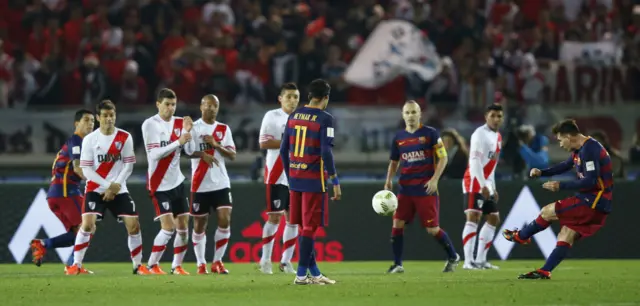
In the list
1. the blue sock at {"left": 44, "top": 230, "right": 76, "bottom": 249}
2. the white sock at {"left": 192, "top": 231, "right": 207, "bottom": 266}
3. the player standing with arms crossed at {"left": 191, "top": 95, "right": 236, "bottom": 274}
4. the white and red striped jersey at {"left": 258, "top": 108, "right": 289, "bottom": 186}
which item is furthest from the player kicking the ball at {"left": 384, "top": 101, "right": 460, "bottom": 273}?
the blue sock at {"left": 44, "top": 230, "right": 76, "bottom": 249}

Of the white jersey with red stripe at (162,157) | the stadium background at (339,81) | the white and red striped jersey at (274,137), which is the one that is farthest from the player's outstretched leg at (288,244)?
the stadium background at (339,81)

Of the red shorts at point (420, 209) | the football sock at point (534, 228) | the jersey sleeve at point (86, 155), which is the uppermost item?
the jersey sleeve at point (86, 155)

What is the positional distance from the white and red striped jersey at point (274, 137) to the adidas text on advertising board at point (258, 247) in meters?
3.14

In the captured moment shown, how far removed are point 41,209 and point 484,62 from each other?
321 inches

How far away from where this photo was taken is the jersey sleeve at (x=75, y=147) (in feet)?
47.6

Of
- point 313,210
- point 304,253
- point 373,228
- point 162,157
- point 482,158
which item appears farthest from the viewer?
point 373,228

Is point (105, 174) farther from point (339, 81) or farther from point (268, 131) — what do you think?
point (339, 81)

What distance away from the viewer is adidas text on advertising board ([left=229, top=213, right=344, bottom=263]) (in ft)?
58.0

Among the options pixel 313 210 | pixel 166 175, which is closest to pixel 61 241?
pixel 166 175

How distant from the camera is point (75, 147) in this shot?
1454 centimetres

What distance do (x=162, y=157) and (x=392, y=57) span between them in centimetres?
751

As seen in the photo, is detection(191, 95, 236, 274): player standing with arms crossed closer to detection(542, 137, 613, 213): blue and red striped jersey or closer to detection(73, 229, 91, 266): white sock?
detection(73, 229, 91, 266): white sock

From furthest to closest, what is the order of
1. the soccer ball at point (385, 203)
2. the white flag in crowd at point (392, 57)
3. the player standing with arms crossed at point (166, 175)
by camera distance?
the white flag in crowd at point (392, 57), the player standing with arms crossed at point (166, 175), the soccer ball at point (385, 203)

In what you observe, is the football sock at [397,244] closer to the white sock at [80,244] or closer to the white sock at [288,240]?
the white sock at [288,240]
